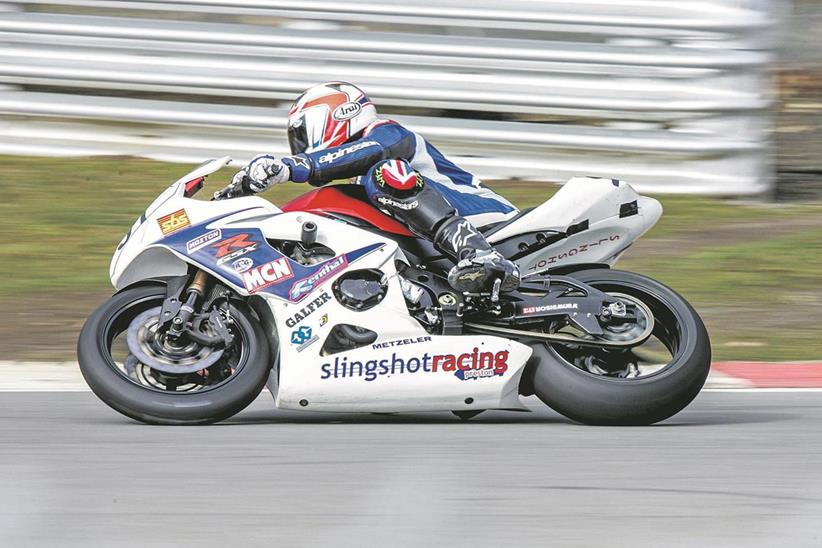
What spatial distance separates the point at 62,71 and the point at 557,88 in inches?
141

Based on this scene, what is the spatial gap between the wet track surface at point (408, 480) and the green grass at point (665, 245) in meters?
2.04

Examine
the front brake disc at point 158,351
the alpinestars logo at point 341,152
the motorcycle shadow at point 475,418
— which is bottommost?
the motorcycle shadow at point 475,418

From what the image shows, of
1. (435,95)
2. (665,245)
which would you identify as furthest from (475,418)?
(435,95)

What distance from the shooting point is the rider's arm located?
214 inches

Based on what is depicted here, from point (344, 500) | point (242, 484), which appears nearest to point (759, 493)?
point (344, 500)

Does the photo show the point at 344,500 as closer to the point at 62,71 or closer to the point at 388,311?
the point at 388,311

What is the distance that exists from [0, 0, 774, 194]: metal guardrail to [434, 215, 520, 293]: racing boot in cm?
463

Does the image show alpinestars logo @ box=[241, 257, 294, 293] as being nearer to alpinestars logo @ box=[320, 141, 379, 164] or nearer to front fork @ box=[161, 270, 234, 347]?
front fork @ box=[161, 270, 234, 347]

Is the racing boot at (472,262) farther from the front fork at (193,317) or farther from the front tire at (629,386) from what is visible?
the front fork at (193,317)

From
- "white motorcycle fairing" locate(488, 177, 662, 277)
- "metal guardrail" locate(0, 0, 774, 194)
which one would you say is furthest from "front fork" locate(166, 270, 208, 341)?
"metal guardrail" locate(0, 0, 774, 194)

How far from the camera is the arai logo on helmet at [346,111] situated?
563 centimetres

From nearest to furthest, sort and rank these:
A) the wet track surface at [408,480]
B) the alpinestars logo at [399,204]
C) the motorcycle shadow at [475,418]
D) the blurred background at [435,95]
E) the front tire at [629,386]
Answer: the wet track surface at [408,480], the front tire at [629,386], the alpinestars logo at [399,204], the motorcycle shadow at [475,418], the blurred background at [435,95]

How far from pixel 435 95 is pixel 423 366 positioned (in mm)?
4891

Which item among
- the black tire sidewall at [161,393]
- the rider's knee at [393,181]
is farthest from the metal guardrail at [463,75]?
the black tire sidewall at [161,393]
